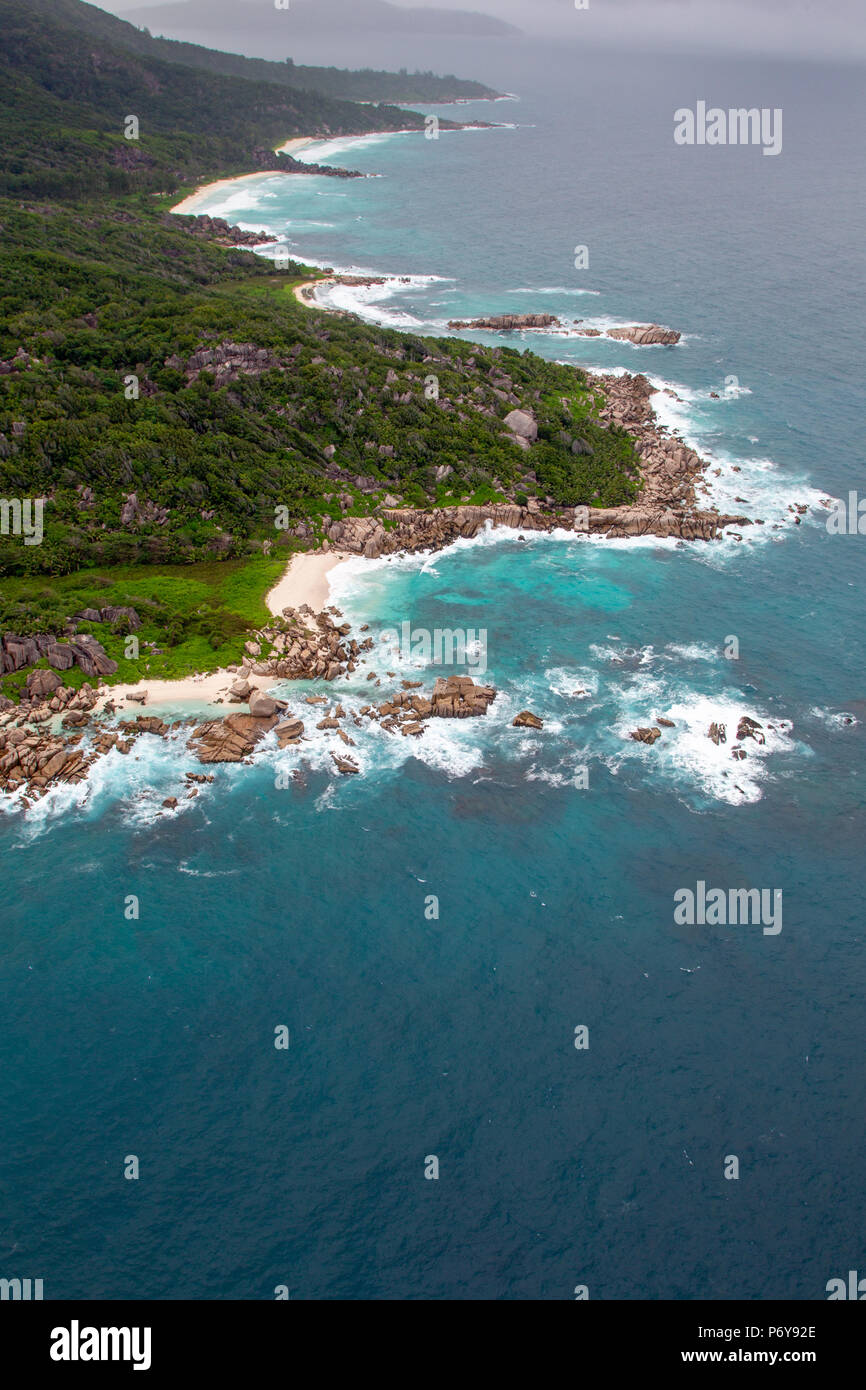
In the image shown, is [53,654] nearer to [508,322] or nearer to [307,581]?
[307,581]

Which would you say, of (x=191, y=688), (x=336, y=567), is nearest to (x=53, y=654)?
(x=191, y=688)

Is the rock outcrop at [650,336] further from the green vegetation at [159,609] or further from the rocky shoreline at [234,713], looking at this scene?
the rocky shoreline at [234,713]

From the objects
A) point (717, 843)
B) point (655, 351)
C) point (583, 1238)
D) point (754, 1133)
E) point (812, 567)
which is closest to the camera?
point (583, 1238)
